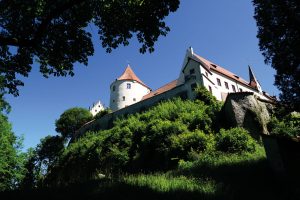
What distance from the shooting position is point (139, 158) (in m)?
27.2

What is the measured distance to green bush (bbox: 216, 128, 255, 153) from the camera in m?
22.0

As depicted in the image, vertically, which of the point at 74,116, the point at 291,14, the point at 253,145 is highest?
the point at 74,116

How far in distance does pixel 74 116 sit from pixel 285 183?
55.6m

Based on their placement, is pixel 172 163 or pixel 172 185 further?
pixel 172 163

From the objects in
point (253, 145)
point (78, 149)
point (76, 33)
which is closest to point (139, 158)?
point (253, 145)

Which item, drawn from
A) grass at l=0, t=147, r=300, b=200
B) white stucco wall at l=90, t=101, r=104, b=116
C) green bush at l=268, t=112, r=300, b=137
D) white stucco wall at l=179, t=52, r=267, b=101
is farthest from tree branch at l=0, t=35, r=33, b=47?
white stucco wall at l=90, t=101, r=104, b=116

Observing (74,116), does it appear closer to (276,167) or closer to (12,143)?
(12,143)

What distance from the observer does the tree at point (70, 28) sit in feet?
40.5

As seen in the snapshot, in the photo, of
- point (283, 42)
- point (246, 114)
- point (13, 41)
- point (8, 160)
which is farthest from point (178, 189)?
point (8, 160)

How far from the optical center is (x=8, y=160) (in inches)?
1252

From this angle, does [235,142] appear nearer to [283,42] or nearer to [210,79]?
[283,42]

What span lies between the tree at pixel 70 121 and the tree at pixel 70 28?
49.3 metres

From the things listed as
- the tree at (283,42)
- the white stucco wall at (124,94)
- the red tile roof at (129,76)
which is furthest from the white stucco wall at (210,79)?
the tree at (283,42)

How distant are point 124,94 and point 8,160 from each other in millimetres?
31752
